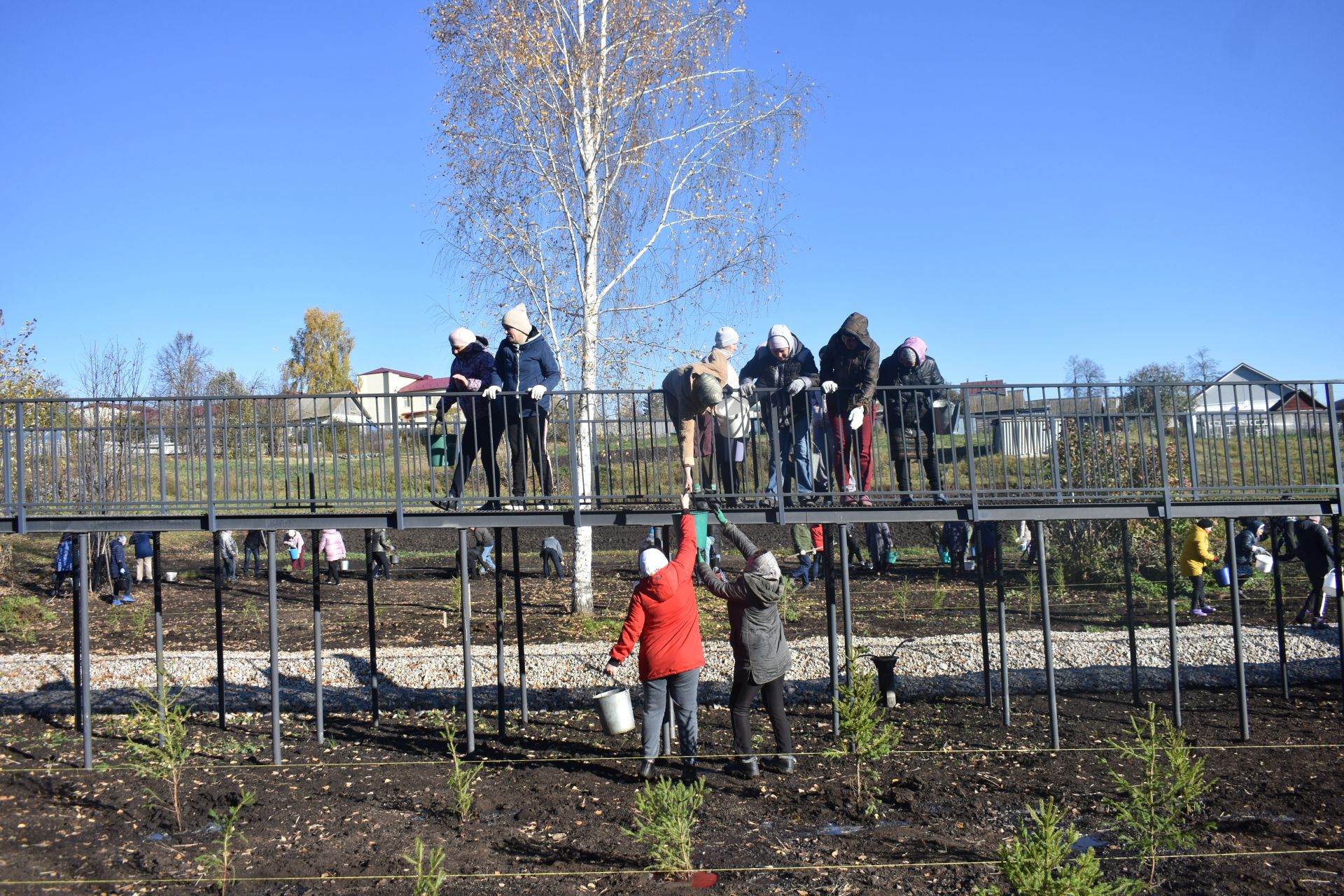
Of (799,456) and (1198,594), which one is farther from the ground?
(799,456)

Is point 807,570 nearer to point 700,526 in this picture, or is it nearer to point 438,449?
point 700,526

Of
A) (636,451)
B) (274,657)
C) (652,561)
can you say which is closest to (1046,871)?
(652,561)

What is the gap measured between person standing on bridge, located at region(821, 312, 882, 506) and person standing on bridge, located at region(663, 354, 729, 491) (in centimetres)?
95

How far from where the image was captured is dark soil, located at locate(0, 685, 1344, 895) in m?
5.91

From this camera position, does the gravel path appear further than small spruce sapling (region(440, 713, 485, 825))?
Yes

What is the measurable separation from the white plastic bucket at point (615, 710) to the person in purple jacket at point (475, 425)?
1.79m

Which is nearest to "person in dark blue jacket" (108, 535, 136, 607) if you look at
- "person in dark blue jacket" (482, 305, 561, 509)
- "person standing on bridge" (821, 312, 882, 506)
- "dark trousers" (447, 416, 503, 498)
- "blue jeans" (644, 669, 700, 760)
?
"dark trousers" (447, 416, 503, 498)

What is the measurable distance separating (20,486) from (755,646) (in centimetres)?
620

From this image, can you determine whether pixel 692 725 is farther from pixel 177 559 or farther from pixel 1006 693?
pixel 177 559

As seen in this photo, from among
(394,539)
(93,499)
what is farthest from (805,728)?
(394,539)

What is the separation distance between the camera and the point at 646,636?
7555 millimetres

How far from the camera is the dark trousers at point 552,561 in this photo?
61.4ft

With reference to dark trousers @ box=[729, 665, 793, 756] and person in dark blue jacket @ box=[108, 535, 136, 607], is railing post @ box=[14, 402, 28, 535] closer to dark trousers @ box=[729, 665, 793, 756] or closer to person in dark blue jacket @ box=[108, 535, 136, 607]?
dark trousers @ box=[729, 665, 793, 756]

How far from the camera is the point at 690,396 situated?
7926 mm
